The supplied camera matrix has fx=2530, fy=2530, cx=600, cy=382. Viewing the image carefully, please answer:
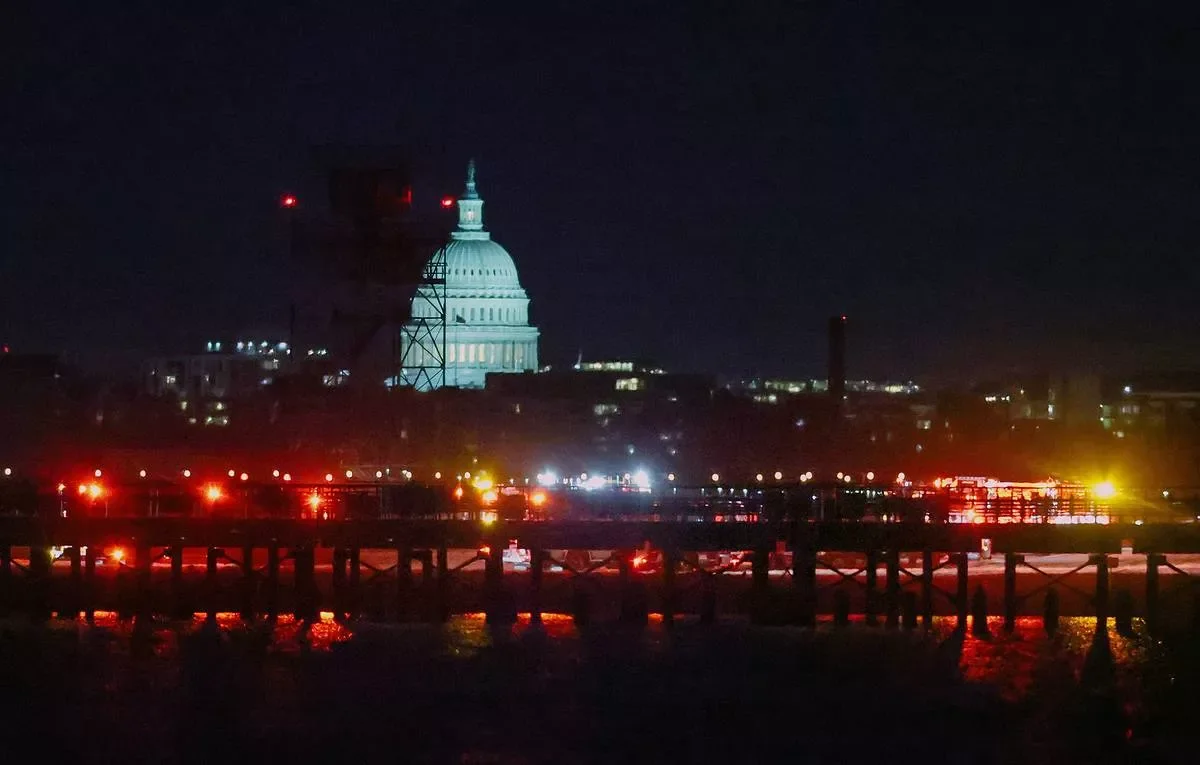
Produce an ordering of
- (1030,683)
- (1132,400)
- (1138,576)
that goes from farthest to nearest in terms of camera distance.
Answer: (1132,400) < (1138,576) < (1030,683)

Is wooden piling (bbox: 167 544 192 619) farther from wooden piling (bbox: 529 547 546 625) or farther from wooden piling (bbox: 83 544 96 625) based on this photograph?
wooden piling (bbox: 529 547 546 625)

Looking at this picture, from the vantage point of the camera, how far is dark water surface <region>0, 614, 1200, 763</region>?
51.3 m

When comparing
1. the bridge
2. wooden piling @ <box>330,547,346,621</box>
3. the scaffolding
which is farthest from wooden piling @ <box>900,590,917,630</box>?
the scaffolding

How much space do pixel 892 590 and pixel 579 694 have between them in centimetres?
1295

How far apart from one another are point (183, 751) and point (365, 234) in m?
80.2

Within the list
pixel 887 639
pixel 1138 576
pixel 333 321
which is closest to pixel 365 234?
pixel 333 321

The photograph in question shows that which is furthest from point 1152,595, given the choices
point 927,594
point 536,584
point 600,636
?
point 536,584

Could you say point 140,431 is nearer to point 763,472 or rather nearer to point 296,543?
point 763,472

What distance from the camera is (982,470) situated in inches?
5325

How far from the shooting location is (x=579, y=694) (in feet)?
188

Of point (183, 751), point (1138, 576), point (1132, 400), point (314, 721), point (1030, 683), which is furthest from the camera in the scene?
point (1132, 400)

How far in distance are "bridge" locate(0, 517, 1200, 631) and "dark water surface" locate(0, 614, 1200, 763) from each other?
3.29ft

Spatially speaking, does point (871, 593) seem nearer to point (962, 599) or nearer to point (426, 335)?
point (962, 599)

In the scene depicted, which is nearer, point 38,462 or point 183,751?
point 183,751
